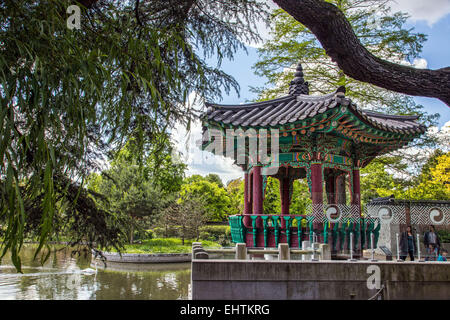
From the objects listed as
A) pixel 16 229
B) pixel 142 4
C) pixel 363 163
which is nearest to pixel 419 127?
pixel 363 163

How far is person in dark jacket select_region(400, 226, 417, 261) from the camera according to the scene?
5691 millimetres

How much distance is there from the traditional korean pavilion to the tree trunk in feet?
10.0

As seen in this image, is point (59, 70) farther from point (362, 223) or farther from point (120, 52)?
point (362, 223)

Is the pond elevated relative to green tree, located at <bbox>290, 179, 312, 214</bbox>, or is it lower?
lower

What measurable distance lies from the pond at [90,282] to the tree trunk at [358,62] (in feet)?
24.5

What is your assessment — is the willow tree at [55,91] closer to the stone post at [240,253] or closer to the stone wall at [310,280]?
the stone wall at [310,280]

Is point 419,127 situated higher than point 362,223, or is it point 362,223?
point 419,127

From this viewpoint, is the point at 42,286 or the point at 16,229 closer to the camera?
the point at 16,229

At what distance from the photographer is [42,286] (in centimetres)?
1055

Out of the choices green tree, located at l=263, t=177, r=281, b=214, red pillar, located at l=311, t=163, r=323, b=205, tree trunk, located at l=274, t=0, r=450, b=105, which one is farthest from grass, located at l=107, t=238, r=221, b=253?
tree trunk, located at l=274, t=0, r=450, b=105

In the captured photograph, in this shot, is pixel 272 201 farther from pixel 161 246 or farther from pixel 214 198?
pixel 214 198

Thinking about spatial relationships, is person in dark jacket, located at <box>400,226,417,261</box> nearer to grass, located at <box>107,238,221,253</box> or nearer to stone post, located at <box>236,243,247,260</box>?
stone post, located at <box>236,243,247,260</box>

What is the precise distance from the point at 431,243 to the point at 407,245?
45 centimetres
